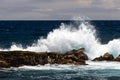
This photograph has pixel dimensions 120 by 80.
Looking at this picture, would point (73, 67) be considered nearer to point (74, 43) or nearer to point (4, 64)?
point (4, 64)

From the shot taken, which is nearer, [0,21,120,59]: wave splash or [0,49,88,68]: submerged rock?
[0,49,88,68]: submerged rock

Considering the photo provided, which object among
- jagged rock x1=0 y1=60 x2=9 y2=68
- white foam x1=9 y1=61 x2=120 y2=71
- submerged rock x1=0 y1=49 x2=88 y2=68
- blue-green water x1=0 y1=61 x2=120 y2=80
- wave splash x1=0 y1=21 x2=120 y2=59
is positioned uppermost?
wave splash x1=0 y1=21 x2=120 y2=59

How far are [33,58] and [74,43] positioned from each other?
53.5 ft

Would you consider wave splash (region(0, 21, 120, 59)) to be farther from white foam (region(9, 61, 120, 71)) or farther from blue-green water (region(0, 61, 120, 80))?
blue-green water (region(0, 61, 120, 80))

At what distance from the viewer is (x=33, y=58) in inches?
1918

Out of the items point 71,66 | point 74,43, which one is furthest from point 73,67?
point 74,43

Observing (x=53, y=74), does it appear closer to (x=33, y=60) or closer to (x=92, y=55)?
(x=33, y=60)

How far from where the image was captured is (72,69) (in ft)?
152

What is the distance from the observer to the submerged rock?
47.7 m

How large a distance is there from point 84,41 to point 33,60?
17.0 metres

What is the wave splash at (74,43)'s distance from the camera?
61250 mm

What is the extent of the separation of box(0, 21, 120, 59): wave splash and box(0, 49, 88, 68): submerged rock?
29.5 ft

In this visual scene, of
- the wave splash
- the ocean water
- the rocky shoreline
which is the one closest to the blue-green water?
the ocean water

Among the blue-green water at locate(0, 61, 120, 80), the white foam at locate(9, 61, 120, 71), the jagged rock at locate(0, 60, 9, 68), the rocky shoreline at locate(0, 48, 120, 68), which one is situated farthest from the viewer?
the rocky shoreline at locate(0, 48, 120, 68)
